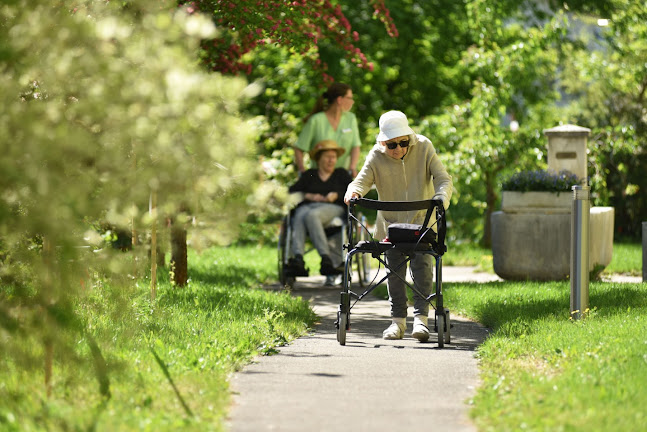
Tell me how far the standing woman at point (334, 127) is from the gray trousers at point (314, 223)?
57cm

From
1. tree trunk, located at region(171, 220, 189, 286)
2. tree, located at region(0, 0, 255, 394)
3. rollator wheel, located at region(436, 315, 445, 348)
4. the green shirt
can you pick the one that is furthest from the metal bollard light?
the green shirt

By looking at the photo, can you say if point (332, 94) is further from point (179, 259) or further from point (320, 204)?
point (179, 259)

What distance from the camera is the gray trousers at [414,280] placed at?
7.93m

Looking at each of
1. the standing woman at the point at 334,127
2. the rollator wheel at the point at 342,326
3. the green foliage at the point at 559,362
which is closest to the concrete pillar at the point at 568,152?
the standing woman at the point at 334,127

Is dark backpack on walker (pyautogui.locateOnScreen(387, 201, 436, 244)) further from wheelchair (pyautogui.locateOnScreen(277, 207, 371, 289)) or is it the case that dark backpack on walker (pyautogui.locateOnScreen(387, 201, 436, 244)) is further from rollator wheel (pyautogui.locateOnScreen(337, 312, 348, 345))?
wheelchair (pyautogui.locateOnScreen(277, 207, 371, 289))

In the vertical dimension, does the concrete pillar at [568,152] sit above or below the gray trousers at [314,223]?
above

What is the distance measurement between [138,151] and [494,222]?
7.77 meters

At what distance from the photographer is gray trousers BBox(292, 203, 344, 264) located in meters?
11.5

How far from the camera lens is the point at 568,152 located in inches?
523

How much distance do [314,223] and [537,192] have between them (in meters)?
2.58

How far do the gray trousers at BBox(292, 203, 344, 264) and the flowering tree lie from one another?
5.15 ft

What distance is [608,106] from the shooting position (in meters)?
20.0

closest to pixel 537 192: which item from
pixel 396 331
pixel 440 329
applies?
pixel 396 331

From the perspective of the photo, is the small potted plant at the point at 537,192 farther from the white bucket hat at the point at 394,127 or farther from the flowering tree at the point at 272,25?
the white bucket hat at the point at 394,127
